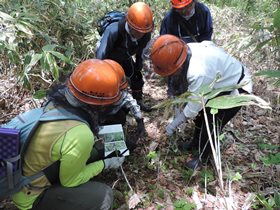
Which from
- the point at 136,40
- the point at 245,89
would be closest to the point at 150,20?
the point at 136,40

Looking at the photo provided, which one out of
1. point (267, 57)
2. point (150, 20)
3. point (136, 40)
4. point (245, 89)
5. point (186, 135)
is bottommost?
point (186, 135)

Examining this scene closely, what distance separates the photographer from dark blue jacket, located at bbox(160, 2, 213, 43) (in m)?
4.32

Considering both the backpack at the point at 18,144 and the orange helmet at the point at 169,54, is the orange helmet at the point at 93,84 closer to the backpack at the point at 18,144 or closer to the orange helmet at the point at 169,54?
the backpack at the point at 18,144

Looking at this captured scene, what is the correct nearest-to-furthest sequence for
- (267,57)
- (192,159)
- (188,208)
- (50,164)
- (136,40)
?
1. (50,164)
2. (188,208)
3. (192,159)
4. (136,40)
5. (267,57)

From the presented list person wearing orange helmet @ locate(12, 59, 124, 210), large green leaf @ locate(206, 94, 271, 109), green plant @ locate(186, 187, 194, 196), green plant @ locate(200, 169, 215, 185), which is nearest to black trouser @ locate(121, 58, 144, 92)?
green plant @ locate(200, 169, 215, 185)

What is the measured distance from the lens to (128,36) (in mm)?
4215

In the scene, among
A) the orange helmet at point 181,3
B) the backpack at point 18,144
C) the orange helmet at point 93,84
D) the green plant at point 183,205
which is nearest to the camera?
the backpack at point 18,144

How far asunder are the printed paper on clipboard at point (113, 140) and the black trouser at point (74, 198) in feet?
1.71

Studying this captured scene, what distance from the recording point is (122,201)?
132 inches

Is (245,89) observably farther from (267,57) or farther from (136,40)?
(267,57)

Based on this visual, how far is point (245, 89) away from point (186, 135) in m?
1.22

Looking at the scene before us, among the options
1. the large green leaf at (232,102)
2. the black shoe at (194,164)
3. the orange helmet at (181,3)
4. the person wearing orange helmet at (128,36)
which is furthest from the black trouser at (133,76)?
the large green leaf at (232,102)

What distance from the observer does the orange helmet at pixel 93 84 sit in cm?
253

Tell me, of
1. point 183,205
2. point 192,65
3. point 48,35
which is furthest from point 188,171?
point 48,35
